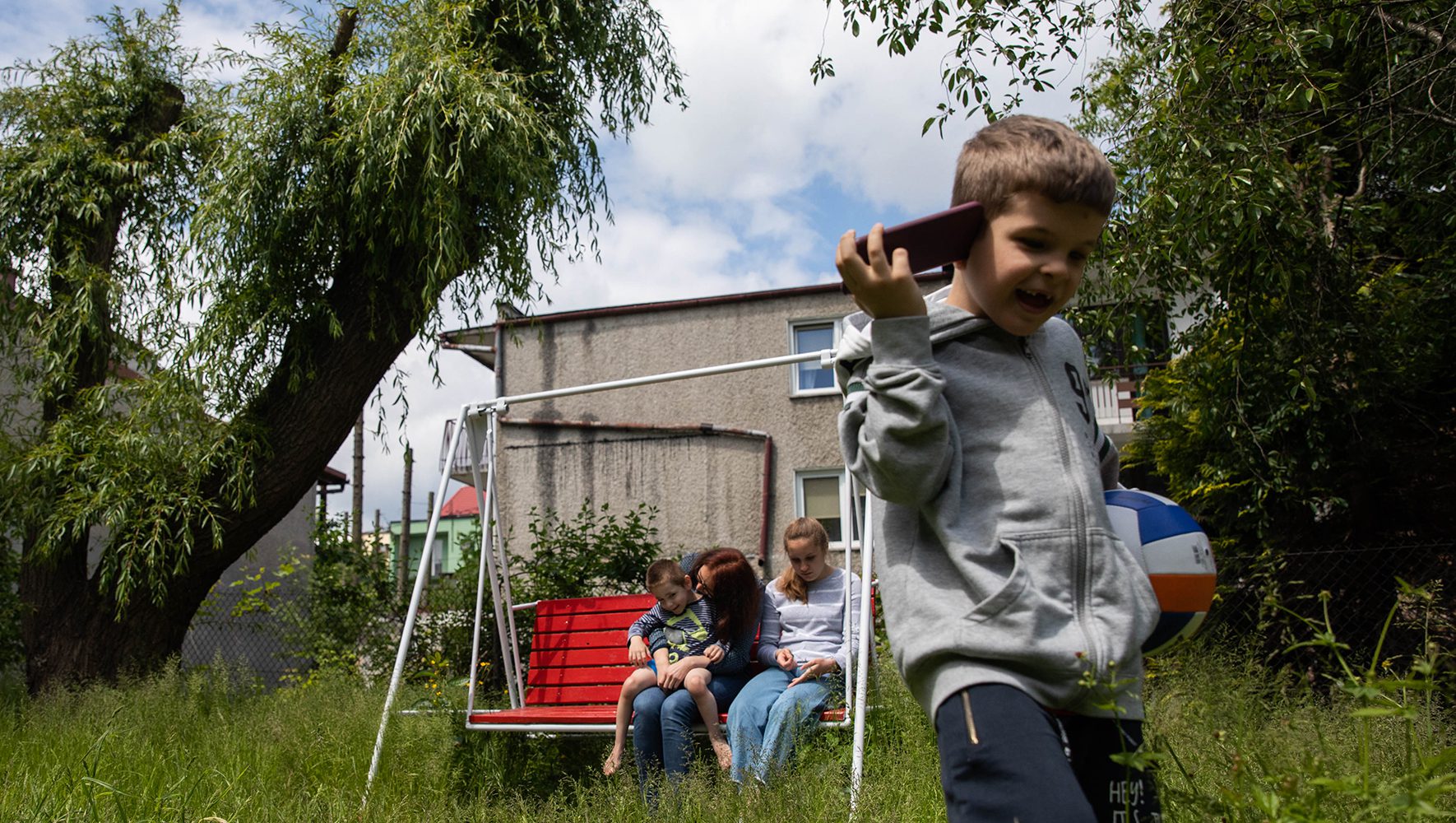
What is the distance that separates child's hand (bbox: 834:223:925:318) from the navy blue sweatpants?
A: 495 mm

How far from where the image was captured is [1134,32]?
15.6ft

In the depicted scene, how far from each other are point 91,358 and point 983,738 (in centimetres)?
729

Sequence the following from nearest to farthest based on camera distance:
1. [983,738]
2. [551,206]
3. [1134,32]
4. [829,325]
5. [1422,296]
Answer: [983,738] < [1134,32] < [1422,296] < [551,206] < [829,325]

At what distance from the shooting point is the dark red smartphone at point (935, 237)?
1494mm

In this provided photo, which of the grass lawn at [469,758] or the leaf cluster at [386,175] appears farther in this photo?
the leaf cluster at [386,175]

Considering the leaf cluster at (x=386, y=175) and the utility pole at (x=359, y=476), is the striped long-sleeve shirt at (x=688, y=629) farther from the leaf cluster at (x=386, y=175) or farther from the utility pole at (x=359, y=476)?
the utility pole at (x=359, y=476)

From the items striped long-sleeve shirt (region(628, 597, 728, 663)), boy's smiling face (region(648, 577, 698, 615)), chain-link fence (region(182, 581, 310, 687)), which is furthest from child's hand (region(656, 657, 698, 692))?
chain-link fence (region(182, 581, 310, 687))

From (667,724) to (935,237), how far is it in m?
3.30

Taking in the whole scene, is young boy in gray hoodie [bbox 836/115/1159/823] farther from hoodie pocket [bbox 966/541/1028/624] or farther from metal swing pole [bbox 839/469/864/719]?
metal swing pole [bbox 839/469/864/719]

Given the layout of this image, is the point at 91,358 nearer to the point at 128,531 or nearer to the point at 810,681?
the point at 128,531

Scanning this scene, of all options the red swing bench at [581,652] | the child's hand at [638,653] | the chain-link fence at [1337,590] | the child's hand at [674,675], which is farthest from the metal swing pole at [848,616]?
the chain-link fence at [1337,590]

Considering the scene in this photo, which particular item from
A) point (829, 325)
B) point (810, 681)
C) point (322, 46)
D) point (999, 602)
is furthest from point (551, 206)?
point (829, 325)

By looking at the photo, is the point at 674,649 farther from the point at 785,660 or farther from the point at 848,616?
the point at 848,616

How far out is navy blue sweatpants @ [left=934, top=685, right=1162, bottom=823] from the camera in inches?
50.3
